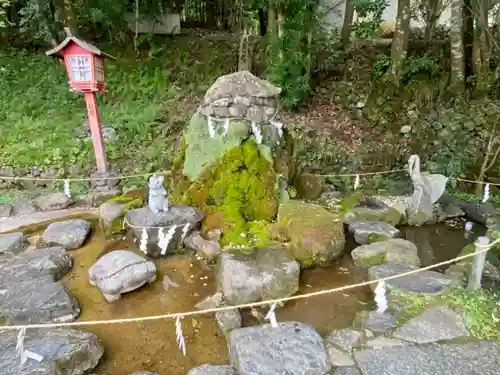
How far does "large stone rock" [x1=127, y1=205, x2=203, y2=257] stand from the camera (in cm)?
562

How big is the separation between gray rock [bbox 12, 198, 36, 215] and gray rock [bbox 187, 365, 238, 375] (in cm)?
584

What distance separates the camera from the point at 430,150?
9.78 m

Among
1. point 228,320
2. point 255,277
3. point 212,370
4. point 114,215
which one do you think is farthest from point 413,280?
point 114,215

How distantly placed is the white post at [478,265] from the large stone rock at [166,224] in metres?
3.64

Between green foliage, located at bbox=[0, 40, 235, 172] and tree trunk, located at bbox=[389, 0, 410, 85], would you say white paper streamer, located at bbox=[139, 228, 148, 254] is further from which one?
tree trunk, located at bbox=[389, 0, 410, 85]

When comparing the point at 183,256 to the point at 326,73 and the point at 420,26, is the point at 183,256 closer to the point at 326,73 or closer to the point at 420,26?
the point at 326,73

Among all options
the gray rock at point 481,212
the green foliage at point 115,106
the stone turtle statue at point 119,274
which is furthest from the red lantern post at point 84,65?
the gray rock at point 481,212

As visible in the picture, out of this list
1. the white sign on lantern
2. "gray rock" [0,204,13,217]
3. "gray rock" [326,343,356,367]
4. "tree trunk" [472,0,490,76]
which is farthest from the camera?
"tree trunk" [472,0,490,76]

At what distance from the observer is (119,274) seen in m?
4.84

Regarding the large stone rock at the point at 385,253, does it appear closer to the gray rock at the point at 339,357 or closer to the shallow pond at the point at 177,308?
the shallow pond at the point at 177,308

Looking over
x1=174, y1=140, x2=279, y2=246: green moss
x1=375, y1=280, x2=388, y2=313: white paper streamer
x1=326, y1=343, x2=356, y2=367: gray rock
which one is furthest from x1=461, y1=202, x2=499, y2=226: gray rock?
x1=326, y1=343, x2=356, y2=367: gray rock

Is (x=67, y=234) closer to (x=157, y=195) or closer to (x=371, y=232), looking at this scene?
(x=157, y=195)

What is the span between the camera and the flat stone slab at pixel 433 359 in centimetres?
344

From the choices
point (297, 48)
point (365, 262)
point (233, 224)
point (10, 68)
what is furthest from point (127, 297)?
point (10, 68)
